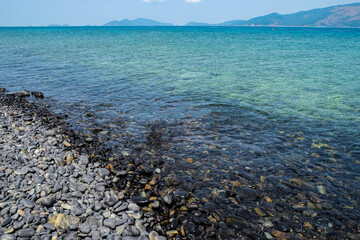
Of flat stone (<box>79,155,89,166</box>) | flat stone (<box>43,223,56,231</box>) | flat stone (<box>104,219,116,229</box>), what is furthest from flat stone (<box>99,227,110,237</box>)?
flat stone (<box>79,155,89,166</box>)

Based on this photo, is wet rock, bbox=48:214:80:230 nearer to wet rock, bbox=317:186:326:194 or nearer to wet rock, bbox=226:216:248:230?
wet rock, bbox=226:216:248:230

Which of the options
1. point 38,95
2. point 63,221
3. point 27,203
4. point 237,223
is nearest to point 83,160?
point 27,203

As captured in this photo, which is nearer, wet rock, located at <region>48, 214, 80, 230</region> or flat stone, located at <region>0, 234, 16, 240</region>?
flat stone, located at <region>0, 234, 16, 240</region>

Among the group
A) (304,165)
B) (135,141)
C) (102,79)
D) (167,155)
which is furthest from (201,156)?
(102,79)

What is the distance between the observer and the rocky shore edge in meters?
5.53

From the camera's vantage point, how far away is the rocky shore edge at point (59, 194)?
18.1ft

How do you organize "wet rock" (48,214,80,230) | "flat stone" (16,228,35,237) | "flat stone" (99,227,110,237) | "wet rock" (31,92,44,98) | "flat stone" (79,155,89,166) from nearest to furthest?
"flat stone" (16,228,35,237), "flat stone" (99,227,110,237), "wet rock" (48,214,80,230), "flat stone" (79,155,89,166), "wet rock" (31,92,44,98)

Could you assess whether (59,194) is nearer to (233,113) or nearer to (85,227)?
(85,227)

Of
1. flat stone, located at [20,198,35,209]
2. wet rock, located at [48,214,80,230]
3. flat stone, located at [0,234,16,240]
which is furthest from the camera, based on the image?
flat stone, located at [20,198,35,209]

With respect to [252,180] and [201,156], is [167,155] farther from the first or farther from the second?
[252,180]

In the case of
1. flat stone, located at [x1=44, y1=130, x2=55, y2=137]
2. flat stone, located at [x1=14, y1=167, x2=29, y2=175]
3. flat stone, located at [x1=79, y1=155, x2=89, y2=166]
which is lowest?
flat stone, located at [x1=79, y1=155, x2=89, y2=166]

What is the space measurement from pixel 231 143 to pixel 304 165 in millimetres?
2888

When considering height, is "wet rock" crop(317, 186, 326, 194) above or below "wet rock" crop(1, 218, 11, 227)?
below

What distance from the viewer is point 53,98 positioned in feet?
53.5
